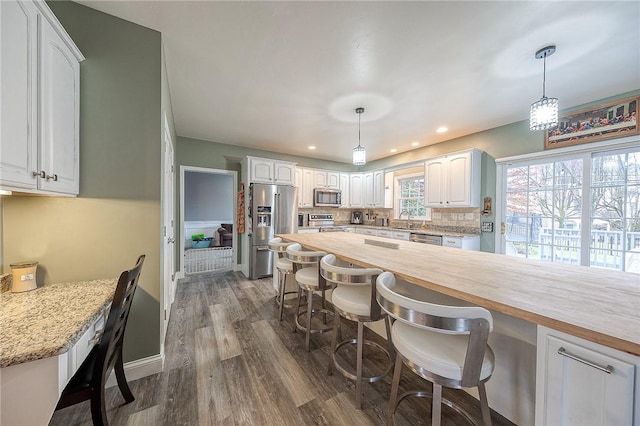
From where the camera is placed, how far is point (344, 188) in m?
5.77

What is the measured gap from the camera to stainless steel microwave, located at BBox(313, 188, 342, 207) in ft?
17.4

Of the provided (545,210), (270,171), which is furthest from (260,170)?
(545,210)

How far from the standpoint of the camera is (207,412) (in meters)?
1.40

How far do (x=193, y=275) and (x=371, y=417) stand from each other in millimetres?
3970

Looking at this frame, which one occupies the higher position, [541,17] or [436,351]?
[541,17]

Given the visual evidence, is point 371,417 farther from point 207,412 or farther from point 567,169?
point 567,169

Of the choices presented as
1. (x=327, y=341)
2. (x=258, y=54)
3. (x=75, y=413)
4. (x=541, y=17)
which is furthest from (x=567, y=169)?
(x=75, y=413)

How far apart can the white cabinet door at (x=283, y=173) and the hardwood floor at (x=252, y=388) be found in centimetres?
278

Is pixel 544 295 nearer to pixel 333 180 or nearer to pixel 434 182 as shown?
pixel 434 182

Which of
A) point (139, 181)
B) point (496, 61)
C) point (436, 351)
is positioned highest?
point (496, 61)

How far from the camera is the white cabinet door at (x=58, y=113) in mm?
1159

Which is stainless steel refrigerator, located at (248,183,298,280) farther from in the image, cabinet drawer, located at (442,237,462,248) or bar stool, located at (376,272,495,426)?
bar stool, located at (376,272,495,426)

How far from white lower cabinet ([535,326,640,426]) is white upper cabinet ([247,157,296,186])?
4.12m

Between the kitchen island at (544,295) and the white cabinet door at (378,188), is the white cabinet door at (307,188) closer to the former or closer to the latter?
the white cabinet door at (378,188)
